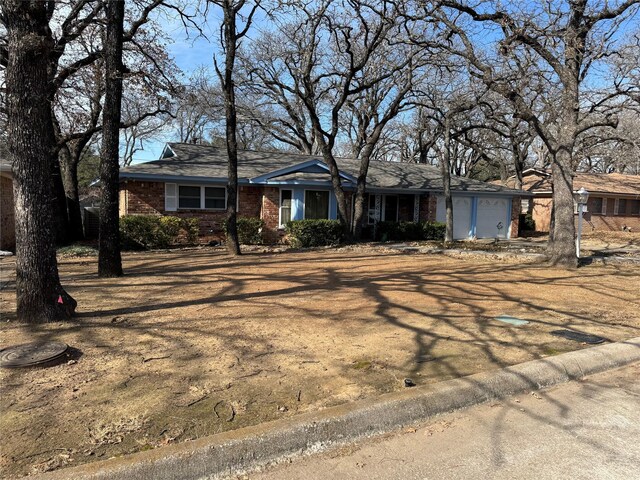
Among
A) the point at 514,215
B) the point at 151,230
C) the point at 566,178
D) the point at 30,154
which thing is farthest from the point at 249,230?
the point at 514,215

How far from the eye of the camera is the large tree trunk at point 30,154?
5352 mm

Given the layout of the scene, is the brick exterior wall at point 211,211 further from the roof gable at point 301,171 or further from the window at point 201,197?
the roof gable at point 301,171

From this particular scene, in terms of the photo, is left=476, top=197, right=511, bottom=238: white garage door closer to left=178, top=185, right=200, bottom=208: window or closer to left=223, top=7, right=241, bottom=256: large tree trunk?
left=178, top=185, right=200, bottom=208: window

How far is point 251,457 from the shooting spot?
2965 millimetres

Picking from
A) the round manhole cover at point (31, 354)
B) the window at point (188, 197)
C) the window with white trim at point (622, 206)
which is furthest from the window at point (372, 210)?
the window with white trim at point (622, 206)

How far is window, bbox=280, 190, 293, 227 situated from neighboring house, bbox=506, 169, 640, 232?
17337 mm

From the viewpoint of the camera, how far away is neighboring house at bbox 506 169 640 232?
2927 centimetres

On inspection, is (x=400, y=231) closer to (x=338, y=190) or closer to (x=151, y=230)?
(x=338, y=190)

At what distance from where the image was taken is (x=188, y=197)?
1767 cm

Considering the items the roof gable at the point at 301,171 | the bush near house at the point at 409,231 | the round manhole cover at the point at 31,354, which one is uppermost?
the roof gable at the point at 301,171

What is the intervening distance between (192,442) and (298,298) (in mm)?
4792

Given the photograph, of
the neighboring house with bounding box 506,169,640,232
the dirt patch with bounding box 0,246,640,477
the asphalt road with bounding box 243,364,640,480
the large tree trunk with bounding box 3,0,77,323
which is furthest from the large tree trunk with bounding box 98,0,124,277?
the neighboring house with bounding box 506,169,640,232

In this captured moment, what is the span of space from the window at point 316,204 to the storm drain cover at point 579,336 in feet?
45.9

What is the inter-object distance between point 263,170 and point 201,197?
3212 mm
